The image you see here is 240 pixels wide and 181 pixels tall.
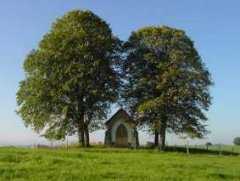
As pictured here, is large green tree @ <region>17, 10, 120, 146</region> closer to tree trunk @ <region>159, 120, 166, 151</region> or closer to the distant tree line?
the distant tree line

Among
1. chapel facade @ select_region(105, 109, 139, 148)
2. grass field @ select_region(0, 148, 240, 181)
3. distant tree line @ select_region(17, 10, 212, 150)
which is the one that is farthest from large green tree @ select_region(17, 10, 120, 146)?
grass field @ select_region(0, 148, 240, 181)

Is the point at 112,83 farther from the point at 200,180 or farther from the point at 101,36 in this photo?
the point at 200,180

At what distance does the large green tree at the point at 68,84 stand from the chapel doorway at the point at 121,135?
5.49m

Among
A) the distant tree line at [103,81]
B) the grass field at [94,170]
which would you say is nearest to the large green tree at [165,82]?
the distant tree line at [103,81]

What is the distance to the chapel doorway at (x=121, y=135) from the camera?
63.3 m

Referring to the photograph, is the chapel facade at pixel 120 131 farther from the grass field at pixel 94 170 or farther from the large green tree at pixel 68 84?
the grass field at pixel 94 170

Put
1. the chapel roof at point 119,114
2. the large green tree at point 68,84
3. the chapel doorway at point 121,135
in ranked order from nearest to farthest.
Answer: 1. the large green tree at point 68,84
2. the chapel roof at point 119,114
3. the chapel doorway at point 121,135

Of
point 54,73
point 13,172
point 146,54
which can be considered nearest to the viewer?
point 13,172

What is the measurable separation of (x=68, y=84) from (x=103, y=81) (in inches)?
184

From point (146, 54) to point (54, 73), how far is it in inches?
423

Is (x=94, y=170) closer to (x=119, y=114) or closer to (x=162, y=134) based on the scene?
(x=162, y=134)

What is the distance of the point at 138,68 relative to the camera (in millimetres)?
61156

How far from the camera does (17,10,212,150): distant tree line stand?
56.3m

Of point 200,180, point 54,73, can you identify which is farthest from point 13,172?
point 54,73
